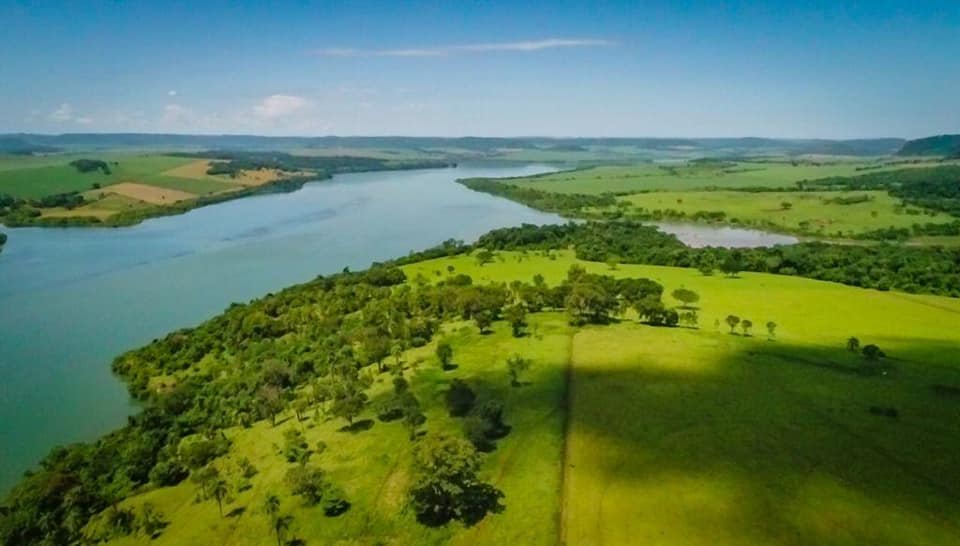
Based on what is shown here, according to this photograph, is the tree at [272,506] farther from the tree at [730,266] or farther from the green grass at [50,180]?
the green grass at [50,180]

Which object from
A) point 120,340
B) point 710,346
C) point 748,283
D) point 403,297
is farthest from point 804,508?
point 120,340

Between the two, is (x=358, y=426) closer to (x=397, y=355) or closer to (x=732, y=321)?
(x=397, y=355)

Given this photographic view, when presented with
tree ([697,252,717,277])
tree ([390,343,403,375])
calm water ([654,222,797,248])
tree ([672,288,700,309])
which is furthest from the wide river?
tree ([672,288,700,309])

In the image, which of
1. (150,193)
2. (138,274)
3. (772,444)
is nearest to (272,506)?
(772,444)

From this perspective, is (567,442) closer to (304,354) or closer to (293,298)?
(304,354)

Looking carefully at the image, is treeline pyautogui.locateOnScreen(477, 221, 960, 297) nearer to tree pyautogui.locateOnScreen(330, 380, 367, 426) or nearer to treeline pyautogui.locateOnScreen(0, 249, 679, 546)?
treeline pyautogui.locateOnScreen(0, 249, 679, 546)

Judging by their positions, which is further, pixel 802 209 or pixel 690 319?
pixel 802 209
